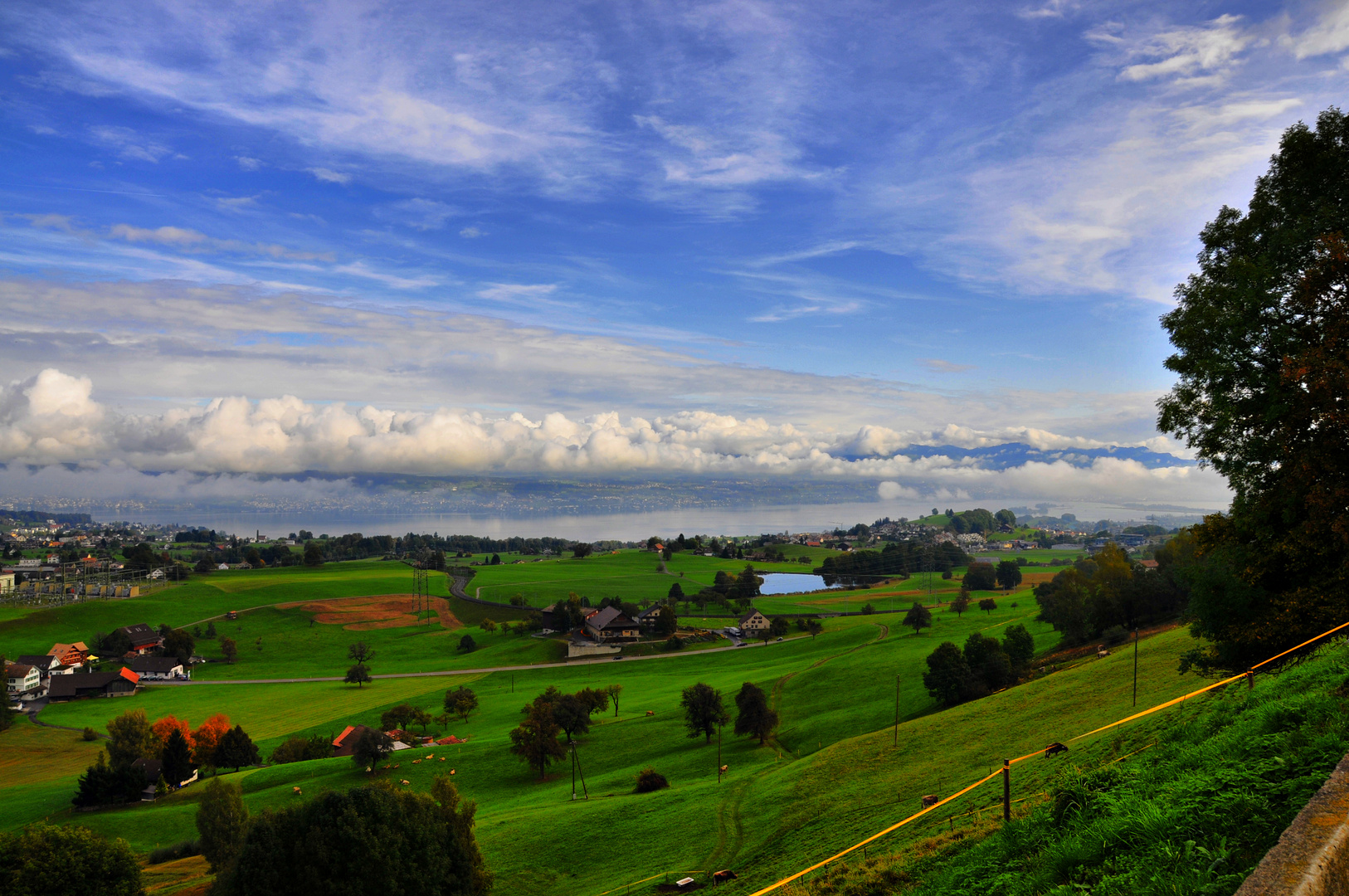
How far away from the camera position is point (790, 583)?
12900cm

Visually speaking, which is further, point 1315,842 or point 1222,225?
point 1222,225

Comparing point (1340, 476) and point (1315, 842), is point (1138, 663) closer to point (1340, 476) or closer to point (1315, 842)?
point (1340, 476)

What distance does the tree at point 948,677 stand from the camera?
40.8m

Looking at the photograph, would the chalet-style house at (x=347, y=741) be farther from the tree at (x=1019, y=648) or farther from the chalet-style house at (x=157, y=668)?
the tree at (x=1019, y=648)

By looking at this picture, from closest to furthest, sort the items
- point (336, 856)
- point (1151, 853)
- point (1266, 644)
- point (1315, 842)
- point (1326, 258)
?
point (1315, 842)
point (1151, 853)
point (1326, 258)
point (1266, 644)
point (336, 856)

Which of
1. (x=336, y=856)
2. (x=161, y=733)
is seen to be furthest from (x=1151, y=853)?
(x=161, y=733)

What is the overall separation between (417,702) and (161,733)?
687 inches

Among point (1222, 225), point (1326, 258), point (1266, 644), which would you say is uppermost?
point (1222, 225)

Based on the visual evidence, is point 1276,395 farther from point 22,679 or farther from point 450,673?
point 22,679

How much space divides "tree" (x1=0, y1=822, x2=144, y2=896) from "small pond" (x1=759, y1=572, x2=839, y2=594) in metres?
95.8

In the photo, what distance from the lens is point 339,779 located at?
39562 millimetres

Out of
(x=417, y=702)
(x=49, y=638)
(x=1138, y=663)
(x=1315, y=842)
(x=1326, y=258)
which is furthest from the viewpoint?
(x=49, y=638)

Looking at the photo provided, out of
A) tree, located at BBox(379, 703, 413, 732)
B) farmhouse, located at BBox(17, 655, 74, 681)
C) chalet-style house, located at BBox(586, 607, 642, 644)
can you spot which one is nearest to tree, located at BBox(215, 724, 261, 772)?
tree, located at BBox(379, 703, 413, 732)

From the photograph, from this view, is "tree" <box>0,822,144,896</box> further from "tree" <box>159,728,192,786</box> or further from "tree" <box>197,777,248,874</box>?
"tree" <box>159,728,192,786</box>
